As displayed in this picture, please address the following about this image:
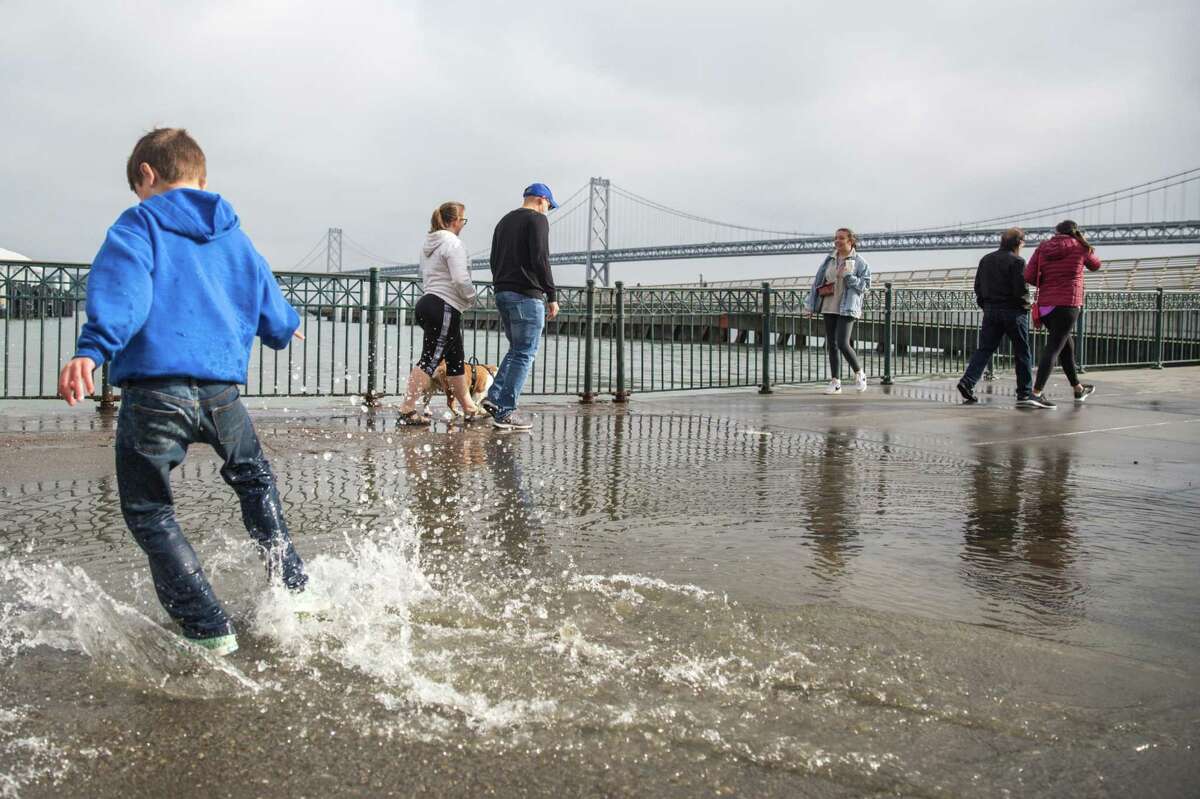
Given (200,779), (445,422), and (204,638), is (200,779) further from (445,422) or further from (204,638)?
(445,422)

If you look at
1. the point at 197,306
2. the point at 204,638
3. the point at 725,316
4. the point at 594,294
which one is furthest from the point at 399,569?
the point at 725,316

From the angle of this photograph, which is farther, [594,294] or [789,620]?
[594,294]

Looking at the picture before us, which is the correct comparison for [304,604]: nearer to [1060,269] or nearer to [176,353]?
[176,353]

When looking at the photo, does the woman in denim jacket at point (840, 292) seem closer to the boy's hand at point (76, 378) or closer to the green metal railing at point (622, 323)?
the green metal railing at point (622, 323)

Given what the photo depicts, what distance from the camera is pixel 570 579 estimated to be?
326 centimetres

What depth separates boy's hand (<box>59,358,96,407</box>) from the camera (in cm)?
246

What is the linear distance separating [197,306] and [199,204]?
0.29 m

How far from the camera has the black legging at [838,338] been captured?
432 inches

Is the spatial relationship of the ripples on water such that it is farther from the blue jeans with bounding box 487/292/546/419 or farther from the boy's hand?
the blue jeans with bounding box 487/292/546/419

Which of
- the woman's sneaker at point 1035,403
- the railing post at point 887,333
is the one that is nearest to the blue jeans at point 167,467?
the woman's sneaker at point 1035,403

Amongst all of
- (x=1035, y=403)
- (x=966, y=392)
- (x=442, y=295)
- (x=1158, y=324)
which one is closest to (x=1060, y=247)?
(x=1035, y=403)

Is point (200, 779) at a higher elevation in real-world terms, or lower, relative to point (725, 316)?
lower

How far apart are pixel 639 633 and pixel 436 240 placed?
17.4ft

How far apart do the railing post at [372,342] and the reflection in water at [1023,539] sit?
543 cm
